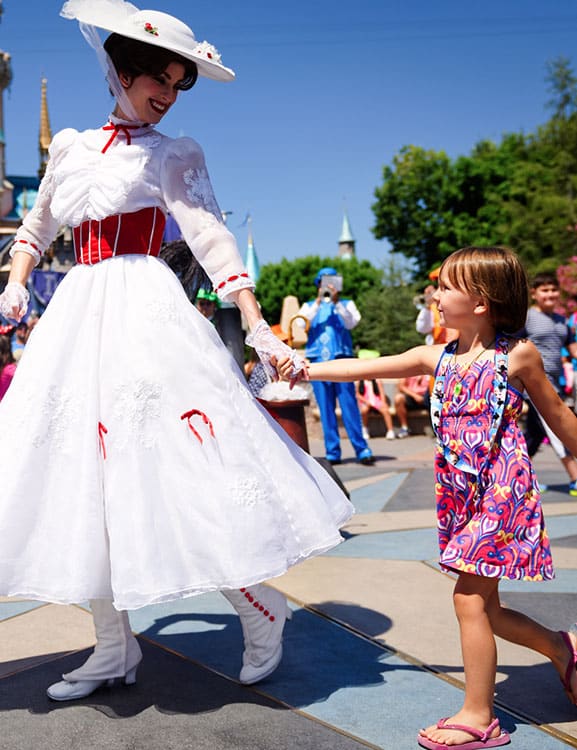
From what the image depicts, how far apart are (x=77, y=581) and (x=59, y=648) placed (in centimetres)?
93

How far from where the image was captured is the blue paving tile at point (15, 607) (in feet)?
11.1

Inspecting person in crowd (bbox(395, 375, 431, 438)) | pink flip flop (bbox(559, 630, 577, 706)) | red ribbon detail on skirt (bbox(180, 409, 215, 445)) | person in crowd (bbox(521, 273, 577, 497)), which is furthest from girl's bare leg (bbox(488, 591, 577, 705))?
person in crowd (bbox(395, 375, 431, 438))

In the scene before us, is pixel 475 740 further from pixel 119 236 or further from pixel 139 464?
A: pixel 119 236

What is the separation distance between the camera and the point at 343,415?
8.34 meters

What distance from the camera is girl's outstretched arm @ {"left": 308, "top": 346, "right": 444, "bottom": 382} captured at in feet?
8.11

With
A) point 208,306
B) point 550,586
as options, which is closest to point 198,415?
point 550,586

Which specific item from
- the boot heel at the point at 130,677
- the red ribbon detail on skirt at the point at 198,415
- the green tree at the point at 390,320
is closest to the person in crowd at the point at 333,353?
the boot heel at the point at 130,677

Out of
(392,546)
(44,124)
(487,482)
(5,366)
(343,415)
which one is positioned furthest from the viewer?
(44,124)

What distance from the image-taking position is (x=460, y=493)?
231 centimetres

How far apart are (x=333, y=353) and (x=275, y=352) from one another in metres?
5.94

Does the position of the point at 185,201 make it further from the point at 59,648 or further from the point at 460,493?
the point at 59,648

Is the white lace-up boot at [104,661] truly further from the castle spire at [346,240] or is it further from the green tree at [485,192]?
the castle spire at [346,240]

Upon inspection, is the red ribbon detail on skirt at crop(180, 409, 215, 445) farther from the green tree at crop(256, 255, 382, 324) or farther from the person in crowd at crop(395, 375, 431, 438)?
the green tree at crop(256, 255, 382, 324)

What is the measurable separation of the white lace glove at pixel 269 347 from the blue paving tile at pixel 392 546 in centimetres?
207
